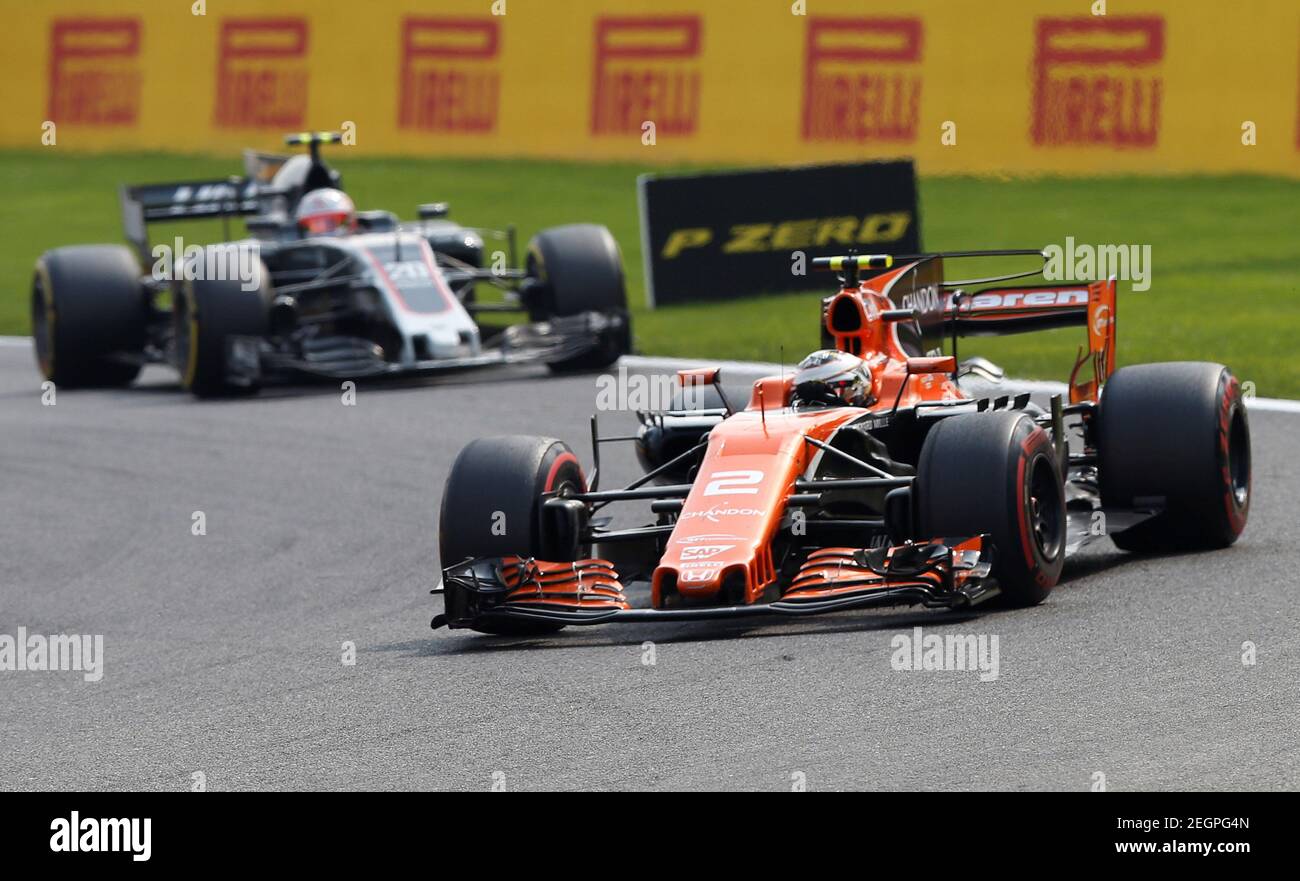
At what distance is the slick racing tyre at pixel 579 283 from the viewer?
17625 mm

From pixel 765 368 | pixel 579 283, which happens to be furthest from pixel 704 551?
pixel 579 283

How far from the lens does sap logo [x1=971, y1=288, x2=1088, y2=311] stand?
1049cm

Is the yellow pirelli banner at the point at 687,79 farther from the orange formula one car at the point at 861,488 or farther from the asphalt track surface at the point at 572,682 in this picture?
the orange formula one car at the point at 861,488

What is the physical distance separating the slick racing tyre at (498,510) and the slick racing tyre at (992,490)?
1422 millimetres

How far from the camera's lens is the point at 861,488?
845cm

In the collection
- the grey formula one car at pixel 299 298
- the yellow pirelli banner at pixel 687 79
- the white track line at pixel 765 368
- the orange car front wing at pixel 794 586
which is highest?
the yellow pirelli banner at pixel 687 79

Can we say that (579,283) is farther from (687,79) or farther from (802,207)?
(687,79)

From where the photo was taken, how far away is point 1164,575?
9.10m

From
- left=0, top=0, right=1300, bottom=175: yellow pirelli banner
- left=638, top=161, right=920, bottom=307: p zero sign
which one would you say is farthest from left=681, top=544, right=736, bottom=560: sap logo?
left=0, top=0, right=1300, bottom=175: yellow pirelli banner

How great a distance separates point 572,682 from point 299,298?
33.9 feet

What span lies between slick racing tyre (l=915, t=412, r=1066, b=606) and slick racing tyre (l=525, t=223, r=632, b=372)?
9.37 meters

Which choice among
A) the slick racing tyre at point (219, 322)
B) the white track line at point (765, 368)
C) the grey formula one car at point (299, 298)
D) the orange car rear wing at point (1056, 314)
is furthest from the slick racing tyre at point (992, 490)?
the slick racing tyre at point (219, 322)
